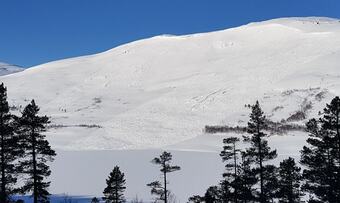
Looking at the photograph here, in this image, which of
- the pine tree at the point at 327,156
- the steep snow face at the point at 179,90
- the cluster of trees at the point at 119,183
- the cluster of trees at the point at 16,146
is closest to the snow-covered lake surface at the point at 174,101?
the steep snow face at the point at 179,90

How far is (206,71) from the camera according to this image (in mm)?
168625

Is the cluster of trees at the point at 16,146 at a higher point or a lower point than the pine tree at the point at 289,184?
higher

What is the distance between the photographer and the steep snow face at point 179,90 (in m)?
106

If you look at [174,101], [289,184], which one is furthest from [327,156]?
[174,101]

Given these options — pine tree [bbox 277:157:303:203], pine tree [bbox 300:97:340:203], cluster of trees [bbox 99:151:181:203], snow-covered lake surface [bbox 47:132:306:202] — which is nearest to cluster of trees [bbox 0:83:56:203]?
cluster of trees [bbox 99:151:181:203]

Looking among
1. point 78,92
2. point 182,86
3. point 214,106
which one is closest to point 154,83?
point 182,86

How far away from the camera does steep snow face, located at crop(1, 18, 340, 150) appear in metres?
106

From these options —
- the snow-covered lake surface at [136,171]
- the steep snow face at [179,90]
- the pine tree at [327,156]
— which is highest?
the steep snow face at [179,90]

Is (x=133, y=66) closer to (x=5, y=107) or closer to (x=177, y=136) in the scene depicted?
(x=177, y=136)

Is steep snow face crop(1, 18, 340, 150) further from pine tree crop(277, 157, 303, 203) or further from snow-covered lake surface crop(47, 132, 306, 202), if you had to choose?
pine tree crop(277, 157, 303, 203)

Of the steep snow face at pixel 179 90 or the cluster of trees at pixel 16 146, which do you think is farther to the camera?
the steep snow face at pixel 179 90

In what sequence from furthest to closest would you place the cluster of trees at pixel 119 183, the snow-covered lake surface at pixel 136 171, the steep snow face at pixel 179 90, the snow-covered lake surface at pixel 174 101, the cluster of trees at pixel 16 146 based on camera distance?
1. the steep snow face at pixel 179 90
2. the snow-covered lake surface at pixel 174 101
3. the snow-covered lake surface at pixel 136 171
4. the cluster of trees at pixel 119 183
5. the cluster of trees at pixel 16 146

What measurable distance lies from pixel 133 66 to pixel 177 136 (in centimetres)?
9267

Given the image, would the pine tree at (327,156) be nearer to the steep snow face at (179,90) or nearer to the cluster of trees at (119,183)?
the cluster of trees at (119,183)
